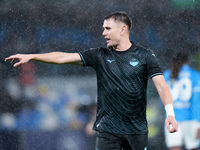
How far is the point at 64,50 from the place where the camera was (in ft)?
34.2

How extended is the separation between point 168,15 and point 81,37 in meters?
3.16

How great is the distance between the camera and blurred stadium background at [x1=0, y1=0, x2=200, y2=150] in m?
9.25

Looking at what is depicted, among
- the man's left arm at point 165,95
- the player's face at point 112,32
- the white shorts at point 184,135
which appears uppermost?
the player's face at point 112,32

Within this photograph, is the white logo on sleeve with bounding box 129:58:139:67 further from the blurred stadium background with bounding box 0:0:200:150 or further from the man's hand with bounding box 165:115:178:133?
the blurred stadium background with bounding box 0:0:200:150

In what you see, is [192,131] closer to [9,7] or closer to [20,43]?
[20,43]

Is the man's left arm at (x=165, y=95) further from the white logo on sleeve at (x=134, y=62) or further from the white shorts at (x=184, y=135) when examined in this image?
the white shorts at (x=184, y=135)

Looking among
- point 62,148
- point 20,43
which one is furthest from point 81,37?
point 62,148

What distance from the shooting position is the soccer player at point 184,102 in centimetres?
489

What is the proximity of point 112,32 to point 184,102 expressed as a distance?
2.19 metres

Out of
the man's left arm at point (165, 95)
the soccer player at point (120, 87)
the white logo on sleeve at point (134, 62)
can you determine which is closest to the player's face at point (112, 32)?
the soccer player at point (120, 87)

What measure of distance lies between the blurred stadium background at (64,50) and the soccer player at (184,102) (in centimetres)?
390

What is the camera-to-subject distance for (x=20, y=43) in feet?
33.6

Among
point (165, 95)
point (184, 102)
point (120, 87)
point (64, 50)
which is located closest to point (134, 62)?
point (120, 87)

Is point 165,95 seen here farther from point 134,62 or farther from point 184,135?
point 184,135
